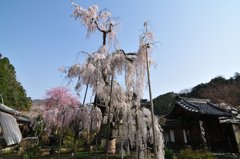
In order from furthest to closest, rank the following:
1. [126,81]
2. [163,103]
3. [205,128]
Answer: [163,103] → [205,128] → [126,81]

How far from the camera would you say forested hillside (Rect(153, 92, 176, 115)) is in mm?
40594

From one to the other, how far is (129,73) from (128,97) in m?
1.68

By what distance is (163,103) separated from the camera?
4319 centimetres

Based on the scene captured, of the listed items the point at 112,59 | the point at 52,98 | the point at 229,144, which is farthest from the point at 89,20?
the point at 229,144

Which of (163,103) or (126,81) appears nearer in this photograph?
(126,81)

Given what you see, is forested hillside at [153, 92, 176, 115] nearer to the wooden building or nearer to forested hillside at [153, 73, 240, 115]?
forested hillside at [153, 73, 240, 115]

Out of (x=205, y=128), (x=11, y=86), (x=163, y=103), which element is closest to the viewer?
(x=205, y=128)

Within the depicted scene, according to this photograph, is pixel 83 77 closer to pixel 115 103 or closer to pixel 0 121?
pixel 115 103

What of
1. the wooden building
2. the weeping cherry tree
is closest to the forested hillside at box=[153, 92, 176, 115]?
the wooden building

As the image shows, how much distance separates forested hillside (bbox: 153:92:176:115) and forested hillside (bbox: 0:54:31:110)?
35106 mm

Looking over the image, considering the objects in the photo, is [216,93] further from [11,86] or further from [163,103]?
[11,86]

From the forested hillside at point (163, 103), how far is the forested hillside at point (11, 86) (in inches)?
1382

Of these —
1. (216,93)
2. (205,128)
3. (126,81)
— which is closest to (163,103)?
(216,93)

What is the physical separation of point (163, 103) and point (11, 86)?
40816 mm
